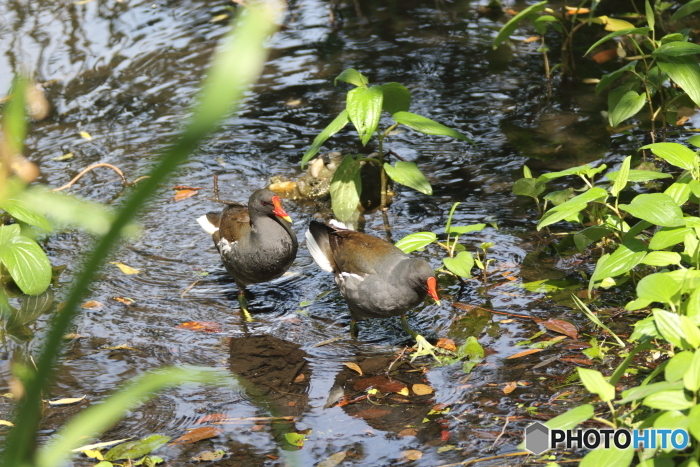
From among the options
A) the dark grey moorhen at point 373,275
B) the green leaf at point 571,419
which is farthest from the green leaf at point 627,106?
the green leaf at point 571,419

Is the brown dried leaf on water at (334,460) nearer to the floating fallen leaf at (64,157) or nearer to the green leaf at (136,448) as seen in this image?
the green leaf at (136,448)

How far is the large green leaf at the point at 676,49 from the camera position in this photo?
5082 mm

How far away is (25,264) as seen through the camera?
16.1 feet

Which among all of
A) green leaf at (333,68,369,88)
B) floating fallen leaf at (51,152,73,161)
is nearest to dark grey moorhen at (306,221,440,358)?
green leaf at (333,68,369,88)

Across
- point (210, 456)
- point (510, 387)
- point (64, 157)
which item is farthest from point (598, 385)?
point (64, 157)

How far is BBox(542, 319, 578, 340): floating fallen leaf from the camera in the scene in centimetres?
429

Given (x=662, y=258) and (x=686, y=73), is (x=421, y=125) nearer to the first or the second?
(x=686, y=73)

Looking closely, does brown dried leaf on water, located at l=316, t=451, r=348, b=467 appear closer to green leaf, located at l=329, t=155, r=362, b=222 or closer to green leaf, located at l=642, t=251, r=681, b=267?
green leaf, located at l=642, t=251, r=681, b=267

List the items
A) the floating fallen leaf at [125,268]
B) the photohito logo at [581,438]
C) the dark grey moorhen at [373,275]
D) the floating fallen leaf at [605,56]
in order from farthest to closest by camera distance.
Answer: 1. the floating fallen leaf at [605,56]
2. the floating fallen leaf at [125,268]
3. the dark grey moorhen at [373,275]
4. the photohito logo at [581,438]

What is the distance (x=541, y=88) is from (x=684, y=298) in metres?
4.90

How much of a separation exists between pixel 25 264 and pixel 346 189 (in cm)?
249

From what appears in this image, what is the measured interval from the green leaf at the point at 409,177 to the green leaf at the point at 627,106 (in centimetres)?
156

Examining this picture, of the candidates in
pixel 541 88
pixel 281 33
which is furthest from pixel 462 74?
pixel 281 33

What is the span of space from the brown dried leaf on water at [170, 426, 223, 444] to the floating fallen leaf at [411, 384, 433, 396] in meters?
1.13
